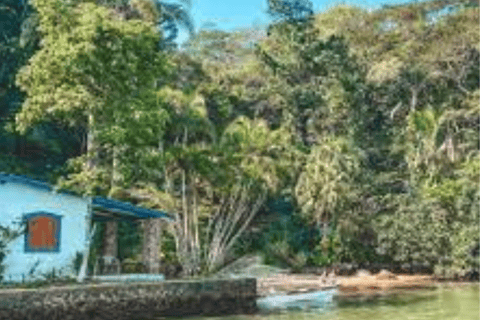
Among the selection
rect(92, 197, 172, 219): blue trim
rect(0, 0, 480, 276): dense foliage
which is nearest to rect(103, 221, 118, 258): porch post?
rect(92, 197, 172, 219): blue trim

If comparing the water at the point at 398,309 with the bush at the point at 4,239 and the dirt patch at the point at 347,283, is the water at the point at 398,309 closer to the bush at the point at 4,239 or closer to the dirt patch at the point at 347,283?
the dirt patch at the point at 347,283

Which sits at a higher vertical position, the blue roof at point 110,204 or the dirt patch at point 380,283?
the blue roof at point 110,204

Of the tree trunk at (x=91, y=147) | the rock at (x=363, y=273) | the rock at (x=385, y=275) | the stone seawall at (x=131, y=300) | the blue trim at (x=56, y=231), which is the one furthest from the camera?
the rock at (x=363, y=273)

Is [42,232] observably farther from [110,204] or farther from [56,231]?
[110,204]

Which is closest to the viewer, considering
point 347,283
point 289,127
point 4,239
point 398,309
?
point 4,239

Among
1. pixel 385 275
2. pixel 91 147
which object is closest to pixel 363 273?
pixel 385 275

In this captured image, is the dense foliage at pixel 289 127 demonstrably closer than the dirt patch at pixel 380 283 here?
Yes

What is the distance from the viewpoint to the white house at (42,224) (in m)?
25.6

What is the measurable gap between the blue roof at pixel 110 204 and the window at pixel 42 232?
997 millimetres

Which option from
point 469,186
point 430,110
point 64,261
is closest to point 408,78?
point 430,110

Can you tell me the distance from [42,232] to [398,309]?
43.5 ft

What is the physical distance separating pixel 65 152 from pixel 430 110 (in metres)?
25.4

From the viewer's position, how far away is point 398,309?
28984 millimetres

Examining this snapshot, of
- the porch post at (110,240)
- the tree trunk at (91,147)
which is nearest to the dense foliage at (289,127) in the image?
the tree trunk at (91,147)
